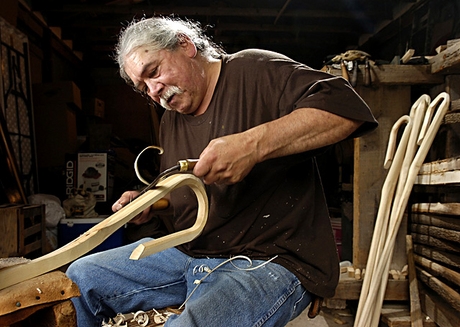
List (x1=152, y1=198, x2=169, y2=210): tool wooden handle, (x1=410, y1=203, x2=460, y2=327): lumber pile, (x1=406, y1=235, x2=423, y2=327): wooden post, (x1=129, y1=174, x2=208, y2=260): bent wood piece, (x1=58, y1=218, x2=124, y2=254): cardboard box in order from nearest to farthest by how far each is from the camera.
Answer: (x1=129, y1=174, x2=208, y2=260): bent wood piece < (x1=152, y1=198, x2=169, y2=210): tool wooden handle < (x1=410, y1=203, x2=460, y2=327): lumber pile < (x1=406, y1=235, x2=423, y2=327): wooden post < (x1=58, y1=218, x2=124, y2=254): cardboard box

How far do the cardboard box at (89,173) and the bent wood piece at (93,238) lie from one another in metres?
3.69

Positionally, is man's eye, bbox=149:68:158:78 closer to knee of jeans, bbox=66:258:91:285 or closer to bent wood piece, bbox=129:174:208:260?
bent wood piece, bbox=129:174:208:260

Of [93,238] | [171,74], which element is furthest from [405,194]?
[93,238]

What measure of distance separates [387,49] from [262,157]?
523 cm

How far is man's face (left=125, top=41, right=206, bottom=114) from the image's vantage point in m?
1.54

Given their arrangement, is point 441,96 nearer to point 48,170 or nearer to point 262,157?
point 262,157

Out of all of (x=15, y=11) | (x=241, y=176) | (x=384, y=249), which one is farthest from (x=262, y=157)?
(x=15, y=11)

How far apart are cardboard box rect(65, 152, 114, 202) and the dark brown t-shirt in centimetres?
344

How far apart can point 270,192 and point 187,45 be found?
0.62 m

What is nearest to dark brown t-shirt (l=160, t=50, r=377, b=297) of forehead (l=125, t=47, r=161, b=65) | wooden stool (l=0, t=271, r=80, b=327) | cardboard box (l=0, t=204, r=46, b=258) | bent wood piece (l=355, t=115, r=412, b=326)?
forehead (l=125, t=47, r=161, b=65)

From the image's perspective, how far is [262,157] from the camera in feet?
4.09

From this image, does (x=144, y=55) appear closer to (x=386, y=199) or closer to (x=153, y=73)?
(x=153, y=73)

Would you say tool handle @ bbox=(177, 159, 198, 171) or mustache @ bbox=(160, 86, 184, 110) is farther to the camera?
mustache @ bbox=(160, 86, 184, 110)

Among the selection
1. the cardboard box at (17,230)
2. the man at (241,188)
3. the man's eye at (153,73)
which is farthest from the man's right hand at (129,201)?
the cardboard box at (17,230)
